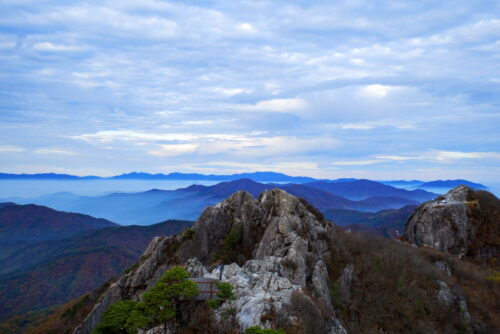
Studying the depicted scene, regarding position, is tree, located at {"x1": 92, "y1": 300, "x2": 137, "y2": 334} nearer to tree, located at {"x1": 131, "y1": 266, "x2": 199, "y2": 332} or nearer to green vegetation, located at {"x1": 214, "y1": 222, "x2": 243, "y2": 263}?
tree, located at {"x1": 131, "y1": 266, "x2": 199, "y2": 332}

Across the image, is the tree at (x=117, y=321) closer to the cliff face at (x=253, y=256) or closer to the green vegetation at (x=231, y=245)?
the cliff face at (x=253, y=256)

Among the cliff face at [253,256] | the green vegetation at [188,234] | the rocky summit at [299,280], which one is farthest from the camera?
the green vegetation at [188,234]

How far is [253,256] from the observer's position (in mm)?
33531

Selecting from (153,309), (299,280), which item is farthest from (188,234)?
(153,309)

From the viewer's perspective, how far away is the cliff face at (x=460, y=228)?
54.9m

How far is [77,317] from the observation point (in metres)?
53.4

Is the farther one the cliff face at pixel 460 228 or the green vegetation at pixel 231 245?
the cliff face at pixel 460 228

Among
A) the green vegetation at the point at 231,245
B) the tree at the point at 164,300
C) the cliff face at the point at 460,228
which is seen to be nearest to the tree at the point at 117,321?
the tree at the point at 164,300

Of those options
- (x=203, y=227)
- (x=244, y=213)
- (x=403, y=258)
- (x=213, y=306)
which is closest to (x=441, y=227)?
(x=403, y=258)

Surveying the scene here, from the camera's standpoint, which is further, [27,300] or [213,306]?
[27,300]

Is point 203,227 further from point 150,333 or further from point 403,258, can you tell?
point 403,258

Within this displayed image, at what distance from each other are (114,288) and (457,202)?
5962cm

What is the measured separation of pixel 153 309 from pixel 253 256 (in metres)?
15.7

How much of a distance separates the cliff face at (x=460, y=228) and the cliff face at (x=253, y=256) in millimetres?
25844
